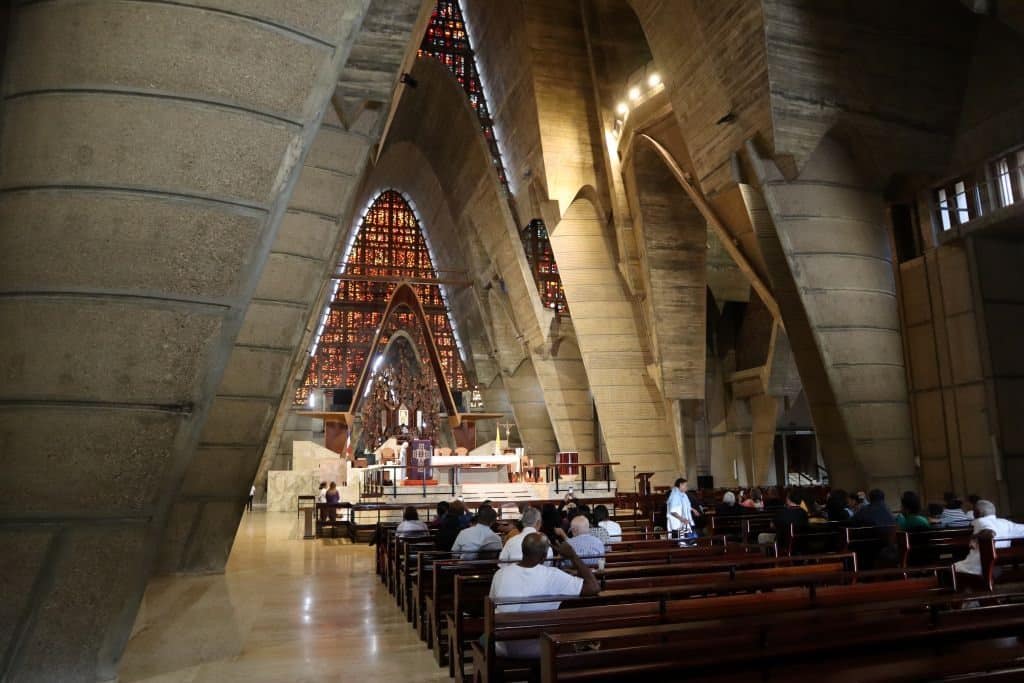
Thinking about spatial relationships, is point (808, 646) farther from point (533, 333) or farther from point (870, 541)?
point (533, 333)

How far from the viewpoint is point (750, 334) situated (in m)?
23.8

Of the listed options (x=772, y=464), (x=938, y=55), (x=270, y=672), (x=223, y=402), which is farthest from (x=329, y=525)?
(x=772, y=464)

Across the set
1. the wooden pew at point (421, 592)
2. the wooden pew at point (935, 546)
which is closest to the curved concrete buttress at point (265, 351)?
the wooden pew at point (421, 592)

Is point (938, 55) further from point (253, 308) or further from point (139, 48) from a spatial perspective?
point (139, 48)

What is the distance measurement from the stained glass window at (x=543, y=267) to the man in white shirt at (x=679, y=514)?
17347 mm

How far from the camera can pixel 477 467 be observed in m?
19.2

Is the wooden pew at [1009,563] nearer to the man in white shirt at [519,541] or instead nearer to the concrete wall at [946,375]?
the man in white shirt at [519,541]

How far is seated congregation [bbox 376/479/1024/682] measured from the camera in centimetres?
259

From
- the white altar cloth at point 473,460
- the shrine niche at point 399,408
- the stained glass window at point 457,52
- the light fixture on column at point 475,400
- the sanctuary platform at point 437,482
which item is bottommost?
the sanctuary platform at point 437,482

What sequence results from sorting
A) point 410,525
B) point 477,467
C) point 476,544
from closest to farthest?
point 476,544, point 410,525, point 477,467

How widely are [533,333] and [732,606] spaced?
20.0 metres

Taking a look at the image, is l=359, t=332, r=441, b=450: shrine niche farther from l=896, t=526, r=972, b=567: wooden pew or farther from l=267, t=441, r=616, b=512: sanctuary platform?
l=896, t=526, r=972, b=567: wooden pew

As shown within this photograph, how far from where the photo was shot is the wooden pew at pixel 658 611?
314cm

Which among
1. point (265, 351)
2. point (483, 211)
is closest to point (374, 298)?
point (483, 211)
